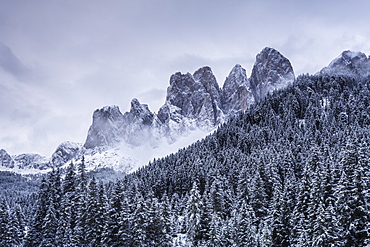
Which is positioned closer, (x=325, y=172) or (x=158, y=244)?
(x=325, y=172)

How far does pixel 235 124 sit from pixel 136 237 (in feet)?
436

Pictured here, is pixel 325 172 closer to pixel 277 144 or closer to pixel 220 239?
pixel 220 239

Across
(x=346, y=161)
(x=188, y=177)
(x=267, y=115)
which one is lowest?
(x=346, y=161)

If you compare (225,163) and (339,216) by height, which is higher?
(225,163)

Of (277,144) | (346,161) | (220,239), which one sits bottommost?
(220,239)

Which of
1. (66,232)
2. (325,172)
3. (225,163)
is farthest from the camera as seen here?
(225,163)

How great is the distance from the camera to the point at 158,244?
5000cm

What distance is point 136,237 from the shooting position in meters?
46.6

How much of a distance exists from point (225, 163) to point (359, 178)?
238ft

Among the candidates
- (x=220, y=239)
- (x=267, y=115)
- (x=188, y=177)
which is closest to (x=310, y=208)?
(x=220, y=239)

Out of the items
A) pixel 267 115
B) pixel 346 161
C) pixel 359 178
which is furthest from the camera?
pixel 267 115

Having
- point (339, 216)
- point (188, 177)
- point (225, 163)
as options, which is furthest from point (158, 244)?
point (225, 163)

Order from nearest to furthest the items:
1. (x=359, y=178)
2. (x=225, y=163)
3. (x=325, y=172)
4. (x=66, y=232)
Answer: (x=359, y=178), (x=325, y=172), (x=66, y=232), (x=225, y=163)

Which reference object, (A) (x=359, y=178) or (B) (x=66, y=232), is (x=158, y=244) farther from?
(A) (x=359, y=178)
